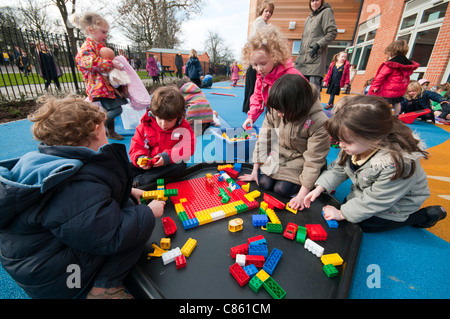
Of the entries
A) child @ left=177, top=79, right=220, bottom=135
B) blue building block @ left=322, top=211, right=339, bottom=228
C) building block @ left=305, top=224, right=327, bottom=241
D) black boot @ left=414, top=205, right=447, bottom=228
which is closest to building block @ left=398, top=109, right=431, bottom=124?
black boot @ left=414, top=205, right=447, bottom=228

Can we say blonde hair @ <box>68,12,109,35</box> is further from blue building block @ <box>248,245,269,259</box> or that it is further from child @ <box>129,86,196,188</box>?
blue building block @ <box>248,245,269,259</box>

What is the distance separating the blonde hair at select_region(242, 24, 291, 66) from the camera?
5.35ft

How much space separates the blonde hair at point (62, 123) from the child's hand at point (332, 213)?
127cm

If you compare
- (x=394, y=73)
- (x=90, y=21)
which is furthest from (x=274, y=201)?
(x=394, y=73)

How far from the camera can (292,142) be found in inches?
60.8

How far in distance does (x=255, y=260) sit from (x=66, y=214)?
2.45 ft

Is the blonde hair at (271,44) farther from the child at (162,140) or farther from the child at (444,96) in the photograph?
the child at (444,96)

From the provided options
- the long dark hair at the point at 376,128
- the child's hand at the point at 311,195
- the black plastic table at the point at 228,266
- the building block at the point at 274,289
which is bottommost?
the black plastic table at the point at 228,266

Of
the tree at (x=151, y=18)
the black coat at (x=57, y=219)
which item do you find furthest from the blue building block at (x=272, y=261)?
the tree at (x=151, y=18)

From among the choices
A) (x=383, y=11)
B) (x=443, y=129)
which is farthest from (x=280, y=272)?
(x=383, y=11)

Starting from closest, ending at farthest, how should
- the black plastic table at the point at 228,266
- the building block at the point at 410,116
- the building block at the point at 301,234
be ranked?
the black plastic table at the point at 228,266, the building block at the point at 301,234, the building block at the point at 410,116

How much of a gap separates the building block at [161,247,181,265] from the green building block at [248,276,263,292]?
339 millimetres

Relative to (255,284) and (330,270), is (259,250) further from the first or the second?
(330,270)

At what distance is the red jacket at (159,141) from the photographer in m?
1.66
